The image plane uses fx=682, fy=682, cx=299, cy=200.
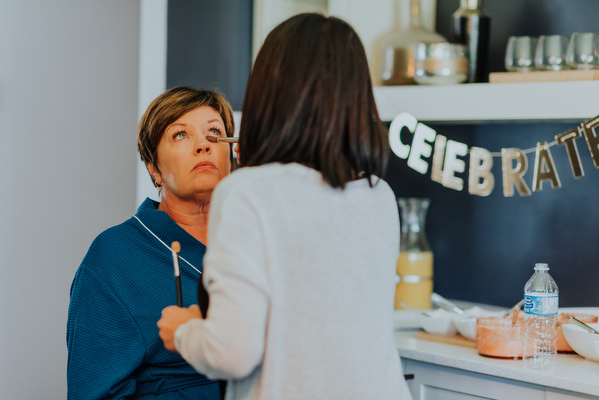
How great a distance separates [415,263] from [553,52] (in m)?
0.88

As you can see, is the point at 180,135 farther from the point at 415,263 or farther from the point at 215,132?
the point at 415,263

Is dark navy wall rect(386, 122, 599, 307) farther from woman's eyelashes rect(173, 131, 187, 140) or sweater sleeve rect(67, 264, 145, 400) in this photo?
sweater sleeve rect(67, 264, 145, 400)

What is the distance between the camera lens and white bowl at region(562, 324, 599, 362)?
5.53 ft

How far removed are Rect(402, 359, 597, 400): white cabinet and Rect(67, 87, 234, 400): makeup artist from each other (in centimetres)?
63

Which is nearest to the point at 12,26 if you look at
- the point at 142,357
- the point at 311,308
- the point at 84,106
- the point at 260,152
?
the point at 84,106

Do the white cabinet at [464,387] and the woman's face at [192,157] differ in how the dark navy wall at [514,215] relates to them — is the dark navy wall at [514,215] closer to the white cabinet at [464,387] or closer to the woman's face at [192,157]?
the white cabinet at [464,387]

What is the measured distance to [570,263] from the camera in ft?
7.68

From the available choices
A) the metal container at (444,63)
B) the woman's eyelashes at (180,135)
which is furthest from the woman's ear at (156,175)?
the metal container at (444,63)

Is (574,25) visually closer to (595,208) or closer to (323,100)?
(595,208)

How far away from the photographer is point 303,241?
0.89m

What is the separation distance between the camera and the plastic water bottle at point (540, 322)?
167 centimetres

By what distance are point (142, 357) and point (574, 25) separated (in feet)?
6.04

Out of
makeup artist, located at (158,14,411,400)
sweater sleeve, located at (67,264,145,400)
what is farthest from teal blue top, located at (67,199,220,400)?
makeup artist, located at (158,14,411,400)

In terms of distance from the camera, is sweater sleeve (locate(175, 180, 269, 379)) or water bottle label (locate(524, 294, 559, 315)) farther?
water bottle label (locate(524, 294, 559, 315))
